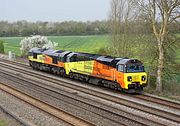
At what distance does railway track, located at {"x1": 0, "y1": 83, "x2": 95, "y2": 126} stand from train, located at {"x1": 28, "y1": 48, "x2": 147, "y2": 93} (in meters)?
7.03

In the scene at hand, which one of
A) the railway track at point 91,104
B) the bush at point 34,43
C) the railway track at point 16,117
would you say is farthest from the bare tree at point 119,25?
the bush at point 34,43

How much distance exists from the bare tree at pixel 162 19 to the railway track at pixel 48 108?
11170mm

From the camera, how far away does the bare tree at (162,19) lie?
92.1 feet

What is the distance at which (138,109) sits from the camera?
68.4ft

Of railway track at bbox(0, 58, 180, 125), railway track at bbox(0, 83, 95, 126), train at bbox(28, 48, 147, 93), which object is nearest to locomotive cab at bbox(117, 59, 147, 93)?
train at bbox(28, 48, 147, 93)

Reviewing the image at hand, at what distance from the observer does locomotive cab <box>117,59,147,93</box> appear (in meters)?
25.8

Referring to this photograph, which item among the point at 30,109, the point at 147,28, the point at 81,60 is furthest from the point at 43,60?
the point at 30,109

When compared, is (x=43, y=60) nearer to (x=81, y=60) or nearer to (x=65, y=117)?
(x=81, y=60)

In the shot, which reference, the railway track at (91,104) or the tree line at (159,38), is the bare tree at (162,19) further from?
the railway track at (91,104)

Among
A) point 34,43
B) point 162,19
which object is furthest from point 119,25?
point 34,43

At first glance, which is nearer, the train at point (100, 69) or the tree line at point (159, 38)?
the train at point (100, 69)

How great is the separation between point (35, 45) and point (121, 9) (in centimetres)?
2837

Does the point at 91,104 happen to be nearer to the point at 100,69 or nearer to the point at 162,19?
the point at 100,69

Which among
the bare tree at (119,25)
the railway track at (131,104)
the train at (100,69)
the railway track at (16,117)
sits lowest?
the railway track at (131,104)
